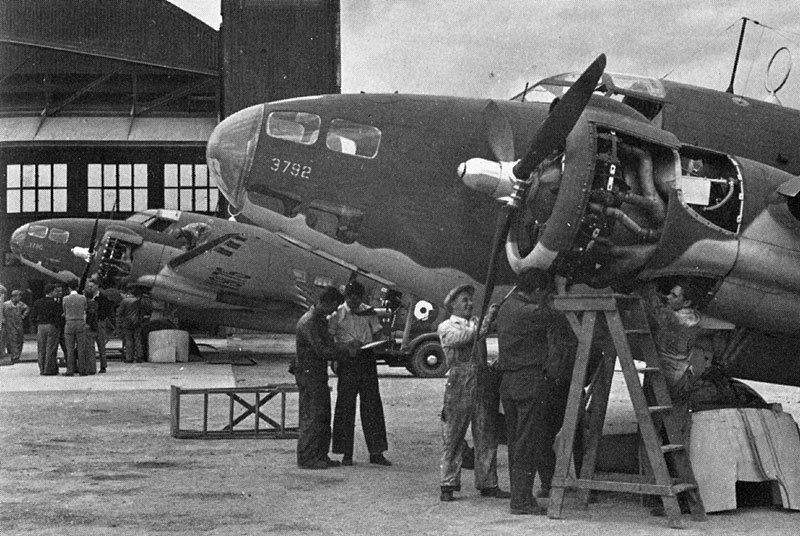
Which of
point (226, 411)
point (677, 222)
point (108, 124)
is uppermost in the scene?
point (108, 124)

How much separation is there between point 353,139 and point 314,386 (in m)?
2.83

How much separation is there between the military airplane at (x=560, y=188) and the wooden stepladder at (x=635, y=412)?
0.34 m

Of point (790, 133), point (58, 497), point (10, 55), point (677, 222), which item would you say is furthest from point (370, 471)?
point (10, 55)

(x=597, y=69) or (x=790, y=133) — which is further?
(x=790, y=133)

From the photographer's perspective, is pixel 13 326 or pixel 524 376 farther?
pixel 13 326

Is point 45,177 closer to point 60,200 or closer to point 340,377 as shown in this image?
point 60,200

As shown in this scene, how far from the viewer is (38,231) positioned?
33.4m

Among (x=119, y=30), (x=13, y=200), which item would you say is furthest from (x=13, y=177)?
(x=119, y=30)

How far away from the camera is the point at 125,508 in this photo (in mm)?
9984

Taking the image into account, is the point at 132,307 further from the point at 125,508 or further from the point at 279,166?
the point at 125,508

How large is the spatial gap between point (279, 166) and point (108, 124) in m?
39.8

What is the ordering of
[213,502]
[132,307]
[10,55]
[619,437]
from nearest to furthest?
[213,502], [619,437], [132,307], [10,55]

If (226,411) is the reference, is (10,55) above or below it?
above

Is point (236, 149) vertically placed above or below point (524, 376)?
above
